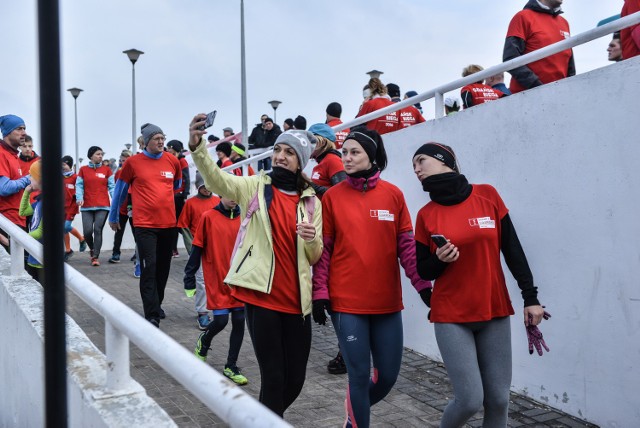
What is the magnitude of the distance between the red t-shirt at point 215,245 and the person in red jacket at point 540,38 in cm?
300

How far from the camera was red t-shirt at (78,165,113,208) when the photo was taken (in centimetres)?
1315

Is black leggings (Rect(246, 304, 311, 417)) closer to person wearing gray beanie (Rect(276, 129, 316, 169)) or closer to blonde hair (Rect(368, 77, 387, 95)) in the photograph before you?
person wearing gray beanie (Rect(276, 129, 316, 169))

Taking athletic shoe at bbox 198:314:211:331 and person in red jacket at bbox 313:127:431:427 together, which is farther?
A: athletic shoe at bbox 198:314:211:331

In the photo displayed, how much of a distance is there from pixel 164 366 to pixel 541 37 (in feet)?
17.5

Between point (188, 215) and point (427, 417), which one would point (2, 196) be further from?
point (427, 417)

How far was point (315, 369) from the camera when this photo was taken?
250 inches

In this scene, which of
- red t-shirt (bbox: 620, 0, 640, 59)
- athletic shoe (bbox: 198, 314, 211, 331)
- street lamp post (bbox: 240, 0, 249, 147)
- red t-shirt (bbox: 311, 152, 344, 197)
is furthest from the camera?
street lamp post (bbox: 240, 0, 249, 147)

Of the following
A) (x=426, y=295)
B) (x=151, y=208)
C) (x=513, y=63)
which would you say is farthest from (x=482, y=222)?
(x=151, y=208)

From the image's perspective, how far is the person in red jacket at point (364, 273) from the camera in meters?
3.97

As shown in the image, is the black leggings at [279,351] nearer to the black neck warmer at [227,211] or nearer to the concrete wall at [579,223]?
the concrete wall at [579,223]

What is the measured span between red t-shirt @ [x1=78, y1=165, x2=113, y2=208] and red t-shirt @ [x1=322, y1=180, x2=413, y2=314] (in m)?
10.0

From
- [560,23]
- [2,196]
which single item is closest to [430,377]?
[560,23]

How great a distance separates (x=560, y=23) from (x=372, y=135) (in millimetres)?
3140

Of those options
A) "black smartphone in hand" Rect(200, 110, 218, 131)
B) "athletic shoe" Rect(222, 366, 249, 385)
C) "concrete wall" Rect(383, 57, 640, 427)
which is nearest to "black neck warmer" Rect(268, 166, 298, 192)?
"black smartphone in hand" Rect(200, 110, 218, 131)
